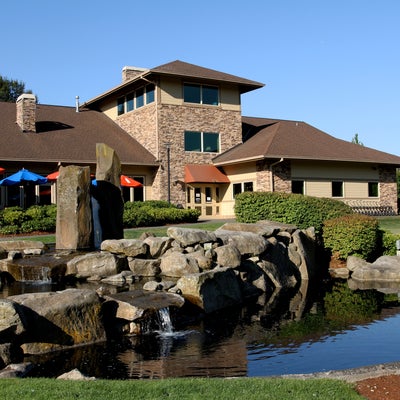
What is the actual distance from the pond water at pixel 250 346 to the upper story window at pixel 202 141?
19.5 m

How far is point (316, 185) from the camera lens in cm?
3083

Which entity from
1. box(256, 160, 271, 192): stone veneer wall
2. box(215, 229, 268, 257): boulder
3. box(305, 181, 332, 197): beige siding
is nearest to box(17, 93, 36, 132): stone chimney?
box(256, 160, 271, 192): stone veneer wall

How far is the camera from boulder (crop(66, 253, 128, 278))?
12570 millimetres

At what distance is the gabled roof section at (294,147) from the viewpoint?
2894 centimetres

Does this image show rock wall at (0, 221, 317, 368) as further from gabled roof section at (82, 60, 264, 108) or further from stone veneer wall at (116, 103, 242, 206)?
gabled roof section at (82, 60, 264, 108)

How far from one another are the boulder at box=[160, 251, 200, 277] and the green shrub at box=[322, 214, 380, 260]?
22.9 ft

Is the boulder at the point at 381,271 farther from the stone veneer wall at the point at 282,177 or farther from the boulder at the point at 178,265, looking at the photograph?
the stone veneer wall at the point at 282,177

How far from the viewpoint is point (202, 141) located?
3145cm

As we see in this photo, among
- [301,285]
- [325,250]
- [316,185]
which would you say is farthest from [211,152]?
[301,285]

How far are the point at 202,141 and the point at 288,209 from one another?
1309 cm

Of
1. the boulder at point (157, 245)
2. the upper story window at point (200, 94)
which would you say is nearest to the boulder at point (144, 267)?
the boulder at point (157, 245)

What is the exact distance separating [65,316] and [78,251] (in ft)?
19.1

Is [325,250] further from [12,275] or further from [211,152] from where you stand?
[211,152]

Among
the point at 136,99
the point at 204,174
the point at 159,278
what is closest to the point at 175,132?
the point at 204,174
